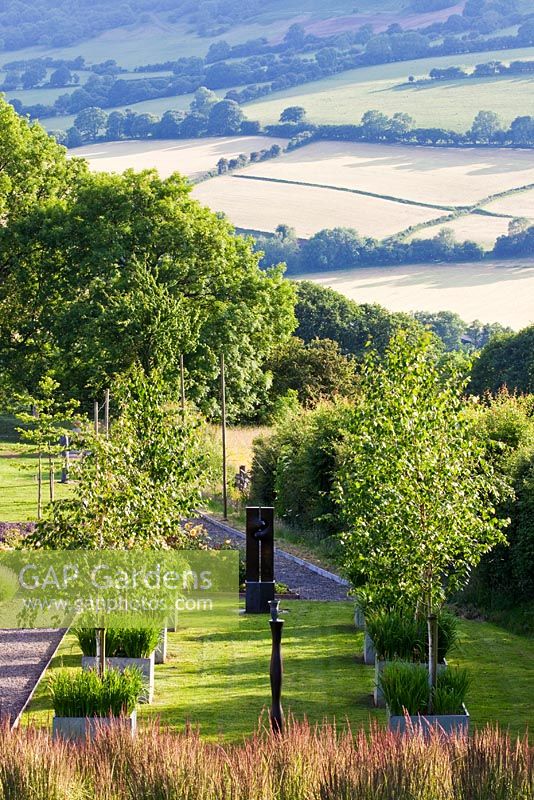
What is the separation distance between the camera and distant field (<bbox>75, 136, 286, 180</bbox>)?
141137 millimetres

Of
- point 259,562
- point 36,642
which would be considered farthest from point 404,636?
point 259,562

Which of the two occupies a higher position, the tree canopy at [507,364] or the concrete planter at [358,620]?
the concrete planter at [358,620]

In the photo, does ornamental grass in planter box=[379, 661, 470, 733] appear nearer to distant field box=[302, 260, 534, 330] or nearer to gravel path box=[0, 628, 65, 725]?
gravel path box=[0, 628, 65, 725]

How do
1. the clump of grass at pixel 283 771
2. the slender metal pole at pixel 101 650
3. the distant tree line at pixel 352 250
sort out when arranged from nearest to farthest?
the clump of grass at pixel 283 771, the slender metal pole at pixel 101 650, the distant tree line at pixel 352 250

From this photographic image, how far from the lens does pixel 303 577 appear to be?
24.7 metres

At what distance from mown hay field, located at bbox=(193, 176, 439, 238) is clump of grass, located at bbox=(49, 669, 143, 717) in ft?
358

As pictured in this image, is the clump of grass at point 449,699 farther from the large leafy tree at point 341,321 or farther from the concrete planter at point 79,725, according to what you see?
the large leafy tree at point 341,321

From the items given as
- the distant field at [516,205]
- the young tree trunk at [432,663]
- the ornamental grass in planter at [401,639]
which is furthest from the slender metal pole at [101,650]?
the distant field at [516,205]

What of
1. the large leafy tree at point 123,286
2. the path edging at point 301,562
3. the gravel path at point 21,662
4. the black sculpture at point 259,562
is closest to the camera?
the gravel path at point 21,662

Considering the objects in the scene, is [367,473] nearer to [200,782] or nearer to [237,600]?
[200,782]

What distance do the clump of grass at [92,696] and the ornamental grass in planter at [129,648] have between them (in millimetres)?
1777

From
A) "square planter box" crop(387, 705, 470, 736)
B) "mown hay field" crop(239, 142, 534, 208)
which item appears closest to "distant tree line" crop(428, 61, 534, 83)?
"mown hay field" crop(239, 142, 534, 208)

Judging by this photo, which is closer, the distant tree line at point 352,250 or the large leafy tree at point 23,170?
the large leafy tree at point 23,170

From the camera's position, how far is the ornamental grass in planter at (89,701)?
12.0m
